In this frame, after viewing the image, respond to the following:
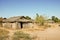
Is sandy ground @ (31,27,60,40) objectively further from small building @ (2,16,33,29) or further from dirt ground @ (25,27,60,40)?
small building @ (2,16,33,29)

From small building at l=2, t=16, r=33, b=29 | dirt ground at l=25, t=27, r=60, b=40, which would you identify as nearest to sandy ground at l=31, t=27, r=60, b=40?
dirt ground at l=25, t=27, r=60, b=40

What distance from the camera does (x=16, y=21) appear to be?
38406mm

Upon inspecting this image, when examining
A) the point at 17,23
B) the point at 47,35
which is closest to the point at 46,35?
the point at 47,35

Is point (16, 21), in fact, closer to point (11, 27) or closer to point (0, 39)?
point (11, 27)

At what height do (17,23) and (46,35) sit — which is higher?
(46,35)

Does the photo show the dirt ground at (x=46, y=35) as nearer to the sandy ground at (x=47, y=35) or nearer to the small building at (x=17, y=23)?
the sandy ground at (x=47, y=35)

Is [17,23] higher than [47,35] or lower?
lower

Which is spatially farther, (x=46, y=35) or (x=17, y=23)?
(x=17, y=23)

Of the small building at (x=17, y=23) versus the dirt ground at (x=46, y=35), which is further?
the small building at (x=17, y=23)

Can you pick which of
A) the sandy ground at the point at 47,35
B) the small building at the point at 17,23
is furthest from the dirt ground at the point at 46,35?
the small building at the point at 17,23

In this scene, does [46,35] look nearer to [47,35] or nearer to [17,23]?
[47,35]

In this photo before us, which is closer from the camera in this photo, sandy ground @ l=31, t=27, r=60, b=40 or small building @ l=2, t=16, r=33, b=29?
sandy ground @ l=31, t=27, r=60, b=40

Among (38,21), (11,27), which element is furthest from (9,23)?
(38,21)

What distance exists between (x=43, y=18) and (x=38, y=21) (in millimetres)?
2332
